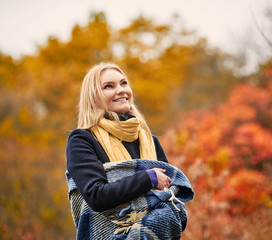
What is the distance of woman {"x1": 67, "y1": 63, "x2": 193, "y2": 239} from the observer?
59.2 inches

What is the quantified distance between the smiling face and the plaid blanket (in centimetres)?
39

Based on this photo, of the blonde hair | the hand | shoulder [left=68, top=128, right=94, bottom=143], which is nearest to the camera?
the hand

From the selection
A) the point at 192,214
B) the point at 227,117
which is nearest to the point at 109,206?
the point at 192,214

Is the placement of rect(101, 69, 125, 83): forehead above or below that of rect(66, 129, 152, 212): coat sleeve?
above

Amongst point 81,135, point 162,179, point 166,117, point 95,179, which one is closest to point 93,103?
point 81,135

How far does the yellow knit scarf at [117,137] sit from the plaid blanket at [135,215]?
0.40 ft

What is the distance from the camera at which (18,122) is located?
1257cm

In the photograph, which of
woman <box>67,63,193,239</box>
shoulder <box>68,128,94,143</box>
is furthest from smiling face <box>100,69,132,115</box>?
shoulder <box>68,128,94,143</box>

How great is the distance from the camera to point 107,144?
1.74m

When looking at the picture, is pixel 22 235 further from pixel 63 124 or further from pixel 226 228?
pixel 63 124

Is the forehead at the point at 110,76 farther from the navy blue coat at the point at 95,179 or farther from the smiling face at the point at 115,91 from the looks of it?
the navy blue coat at the point at 95,179

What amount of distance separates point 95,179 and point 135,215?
0.27 m

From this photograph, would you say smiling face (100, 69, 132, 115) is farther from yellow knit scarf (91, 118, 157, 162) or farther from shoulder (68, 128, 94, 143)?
shoulder (68, 128, 94, 143)

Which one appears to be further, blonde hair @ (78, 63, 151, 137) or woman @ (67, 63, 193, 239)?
blonde hair @ (78, 63, 151, 137)
